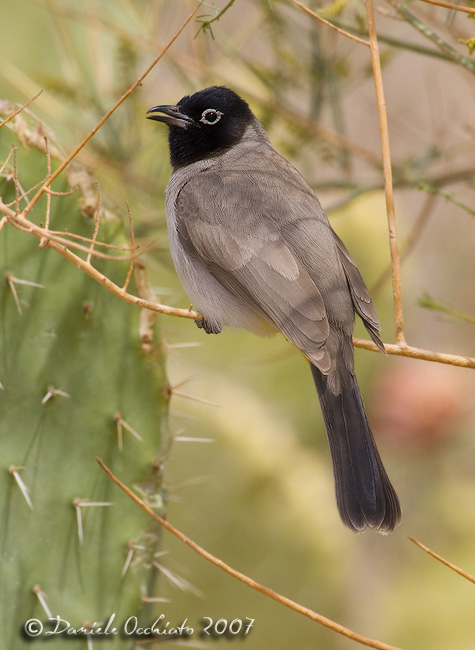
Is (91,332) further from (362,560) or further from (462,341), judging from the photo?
(462,341)

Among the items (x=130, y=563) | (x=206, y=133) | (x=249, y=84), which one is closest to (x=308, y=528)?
(x=130, y=563)

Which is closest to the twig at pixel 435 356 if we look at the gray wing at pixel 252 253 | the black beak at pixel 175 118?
the gray wing at pixel 252 253

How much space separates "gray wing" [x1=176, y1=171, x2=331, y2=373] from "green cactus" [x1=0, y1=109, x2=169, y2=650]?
0.35 m

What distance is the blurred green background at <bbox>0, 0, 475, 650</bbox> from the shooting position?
10.6ft

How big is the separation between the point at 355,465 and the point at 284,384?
1.86 m

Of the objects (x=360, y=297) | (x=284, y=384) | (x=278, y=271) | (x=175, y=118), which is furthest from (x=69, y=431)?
(x=284, y=384)

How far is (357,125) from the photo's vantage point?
6.27 m

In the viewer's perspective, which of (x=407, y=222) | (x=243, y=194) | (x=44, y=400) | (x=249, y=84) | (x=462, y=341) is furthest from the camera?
(x=407, y=222)

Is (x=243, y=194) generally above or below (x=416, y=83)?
below

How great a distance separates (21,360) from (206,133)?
110 cm

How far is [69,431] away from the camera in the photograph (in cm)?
205

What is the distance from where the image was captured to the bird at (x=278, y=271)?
2160 mm

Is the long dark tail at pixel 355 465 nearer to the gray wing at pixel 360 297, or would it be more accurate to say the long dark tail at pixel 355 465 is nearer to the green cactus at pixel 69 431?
the gray wing at pixel 360 297

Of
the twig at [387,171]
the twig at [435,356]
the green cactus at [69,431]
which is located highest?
the twig at [387,171]
